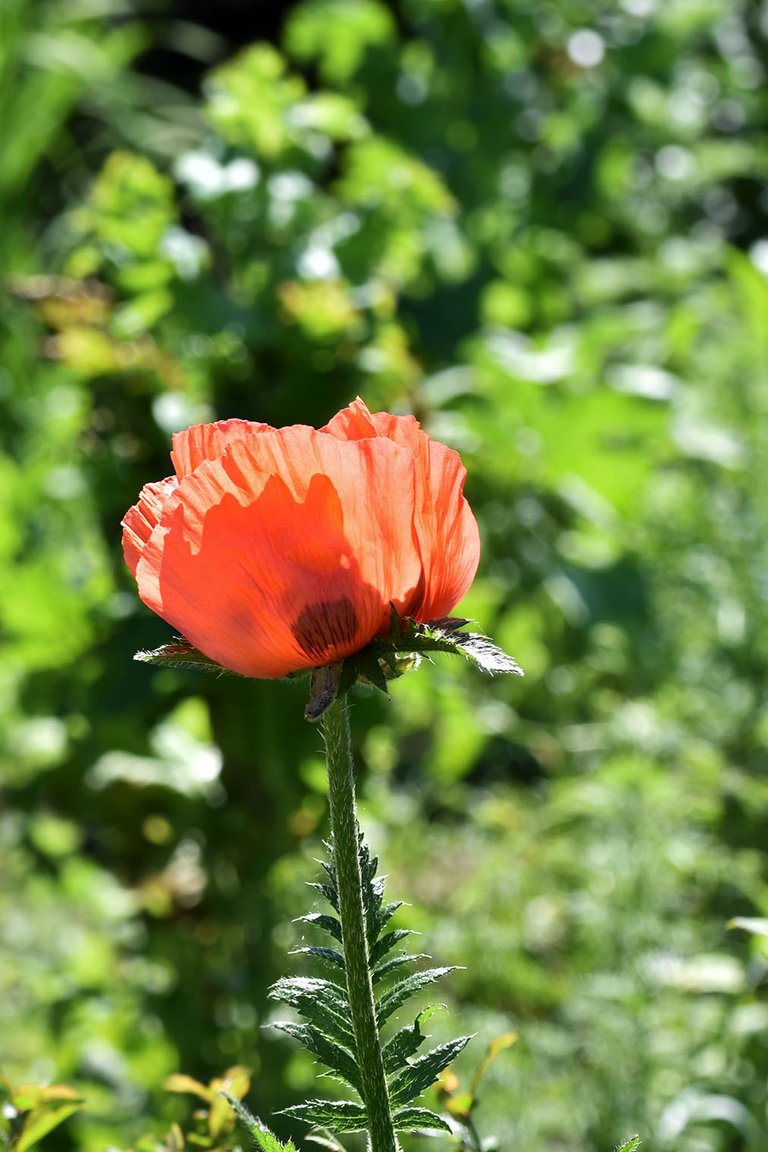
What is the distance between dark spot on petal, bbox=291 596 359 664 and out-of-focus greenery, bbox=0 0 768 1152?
555mm

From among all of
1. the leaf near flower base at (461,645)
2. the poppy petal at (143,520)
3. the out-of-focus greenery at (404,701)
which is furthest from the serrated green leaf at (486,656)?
the out-of-focus greenery at (404,701)

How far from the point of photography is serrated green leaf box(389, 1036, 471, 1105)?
43 centimetres

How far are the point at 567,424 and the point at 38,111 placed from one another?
1.57m

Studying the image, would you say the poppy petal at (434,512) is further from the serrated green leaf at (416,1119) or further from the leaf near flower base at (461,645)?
the serrated green leaf at (416,1119)

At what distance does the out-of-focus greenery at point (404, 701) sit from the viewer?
115 centimetres

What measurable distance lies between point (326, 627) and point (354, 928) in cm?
9

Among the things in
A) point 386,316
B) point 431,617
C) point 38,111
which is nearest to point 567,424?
point 386,316

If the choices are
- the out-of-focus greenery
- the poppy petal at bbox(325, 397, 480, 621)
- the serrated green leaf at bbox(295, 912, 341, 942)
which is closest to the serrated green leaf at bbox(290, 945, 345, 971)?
the serrated green leaf at bbox(295, 912, 341, 942)

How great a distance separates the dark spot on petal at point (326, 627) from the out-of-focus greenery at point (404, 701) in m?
0.56

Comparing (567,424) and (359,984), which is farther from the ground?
(359,984)

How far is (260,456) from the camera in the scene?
429 millimetres

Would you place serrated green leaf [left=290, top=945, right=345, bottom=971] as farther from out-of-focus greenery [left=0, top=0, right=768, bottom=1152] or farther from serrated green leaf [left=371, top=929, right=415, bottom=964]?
out-of-focus greenery [left=0, top=0, right=768, bottom=1152]

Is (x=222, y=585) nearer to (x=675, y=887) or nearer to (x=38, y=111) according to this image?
(x=675, y=887)

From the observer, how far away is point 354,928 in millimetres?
421
